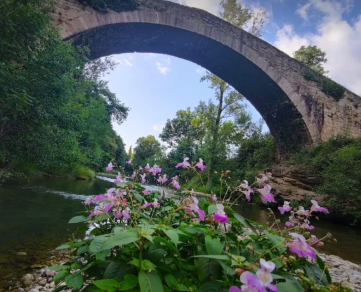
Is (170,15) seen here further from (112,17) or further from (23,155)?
(23,155)

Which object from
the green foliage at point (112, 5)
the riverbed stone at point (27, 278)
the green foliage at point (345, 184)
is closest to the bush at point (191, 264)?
the riverbed stone at point (27, 278)

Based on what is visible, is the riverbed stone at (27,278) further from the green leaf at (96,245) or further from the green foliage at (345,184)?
the green foliage at (345,184)

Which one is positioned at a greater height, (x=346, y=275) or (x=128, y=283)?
(x=128, y=283)

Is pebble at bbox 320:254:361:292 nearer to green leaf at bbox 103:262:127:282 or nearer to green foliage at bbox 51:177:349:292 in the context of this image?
green foliage at bbox 51:177:349:292

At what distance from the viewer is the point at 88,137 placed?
15.4 meters

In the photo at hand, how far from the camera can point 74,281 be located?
905mm

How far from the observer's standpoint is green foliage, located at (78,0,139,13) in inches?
312

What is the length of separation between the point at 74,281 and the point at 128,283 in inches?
10.2

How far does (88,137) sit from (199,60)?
8302mm

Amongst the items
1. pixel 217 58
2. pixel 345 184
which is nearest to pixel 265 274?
pixel 345 184

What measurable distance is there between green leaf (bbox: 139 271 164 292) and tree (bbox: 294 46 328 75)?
27.4 meters

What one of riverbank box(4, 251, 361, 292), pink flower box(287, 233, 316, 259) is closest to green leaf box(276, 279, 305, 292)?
pink flower box(287, 233, 316, 259)

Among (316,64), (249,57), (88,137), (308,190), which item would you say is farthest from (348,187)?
(316,64)

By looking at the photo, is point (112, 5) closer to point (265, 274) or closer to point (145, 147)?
point (265, 274)
